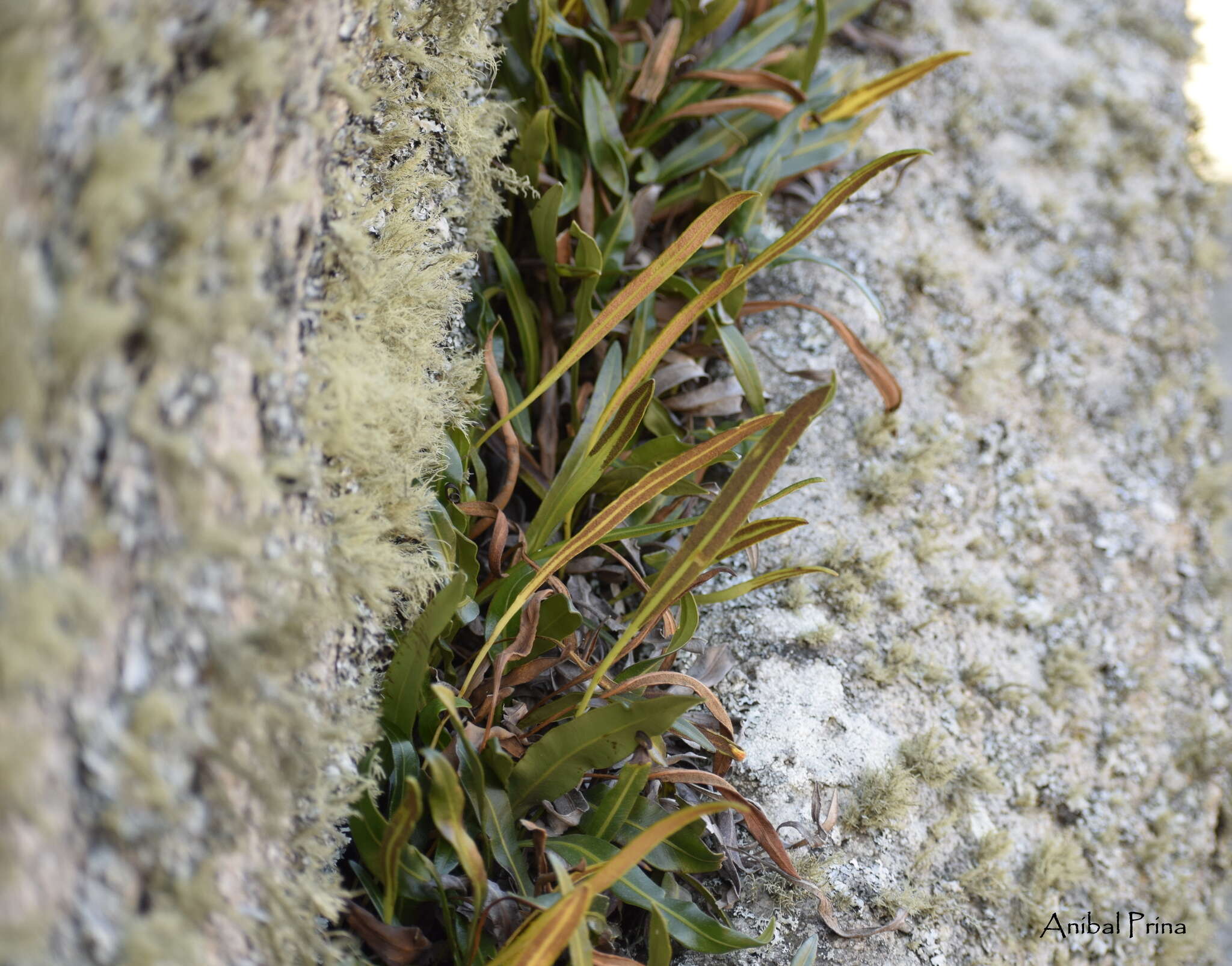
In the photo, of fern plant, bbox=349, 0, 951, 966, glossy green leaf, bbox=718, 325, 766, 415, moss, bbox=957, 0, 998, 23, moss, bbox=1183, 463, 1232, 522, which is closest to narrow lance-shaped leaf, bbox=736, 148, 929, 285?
fern plant, bbox=349, 0, 951, 966

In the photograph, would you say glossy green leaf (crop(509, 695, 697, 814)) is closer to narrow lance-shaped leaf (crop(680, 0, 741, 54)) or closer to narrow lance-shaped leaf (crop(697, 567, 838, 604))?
narrow lance-shaped leaf (crop(697, 567, 838, 604))

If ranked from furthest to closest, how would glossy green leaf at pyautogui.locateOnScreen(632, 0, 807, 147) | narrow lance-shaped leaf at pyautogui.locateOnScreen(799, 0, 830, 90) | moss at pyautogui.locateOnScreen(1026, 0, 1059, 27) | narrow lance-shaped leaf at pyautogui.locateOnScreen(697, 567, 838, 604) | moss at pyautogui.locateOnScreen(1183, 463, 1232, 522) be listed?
moss at pyautogui.locateOnScreen(1026, 0, 1059, 27) < moss at pyautogui.locateOnScreen(1183, 463, 1232, 522) < glossy green leaf at pyautogui.locateOnScreen(632, 0, 807, 147) < narrow lance-shaped leaf at pyautogui.locateOnScreen(799, 0, 830, 90) < narrow lance-shaped leaf at pyautogui.locateOnScreen(697, 567, 838, 604)

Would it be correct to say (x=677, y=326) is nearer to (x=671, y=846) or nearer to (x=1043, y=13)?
(x=671, y=846)

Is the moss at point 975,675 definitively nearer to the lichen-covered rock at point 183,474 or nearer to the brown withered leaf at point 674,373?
the brown withered leaf at point 674,373

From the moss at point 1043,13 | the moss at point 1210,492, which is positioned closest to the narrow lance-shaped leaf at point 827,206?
the moss at point 1210,492

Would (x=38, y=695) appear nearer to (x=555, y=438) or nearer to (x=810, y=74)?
(x=555, y=438)

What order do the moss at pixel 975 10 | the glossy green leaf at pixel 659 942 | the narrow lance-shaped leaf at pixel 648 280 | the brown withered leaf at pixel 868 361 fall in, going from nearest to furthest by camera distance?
the glossy green leaf at pixel 659 942 → the narrow lance-shaped leaf at pixel 648 280 → the brown withered leaf at pixel 868 361 → the moss at pixel 975 10

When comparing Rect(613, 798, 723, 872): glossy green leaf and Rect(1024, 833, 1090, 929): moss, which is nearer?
Rect(613, 798, 723, 872): glossy green leaf
